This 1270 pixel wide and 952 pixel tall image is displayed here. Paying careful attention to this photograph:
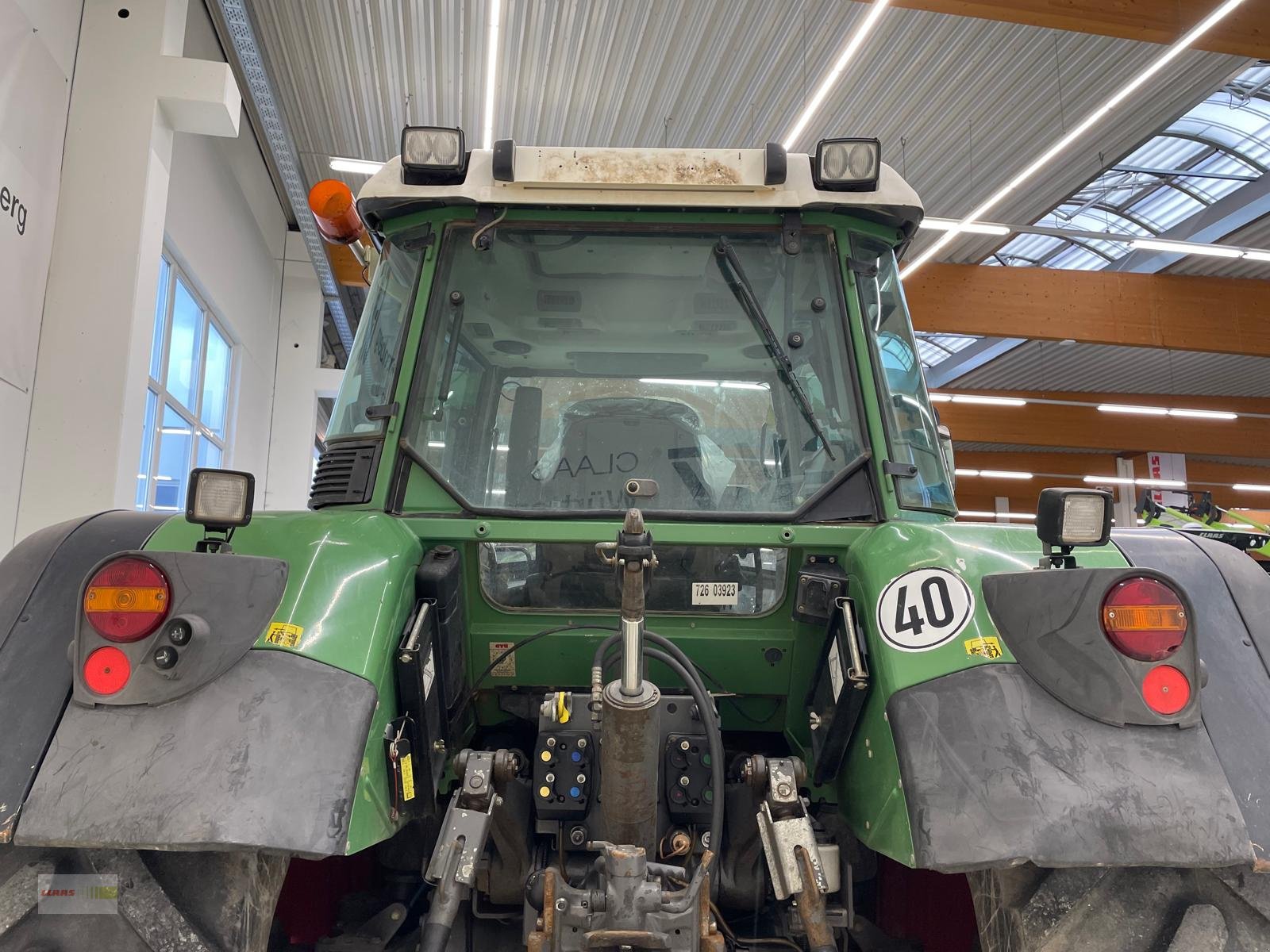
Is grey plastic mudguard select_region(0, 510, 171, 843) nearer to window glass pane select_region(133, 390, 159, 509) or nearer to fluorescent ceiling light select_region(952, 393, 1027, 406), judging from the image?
window glass pane select_region(133, 390, 159, 509)

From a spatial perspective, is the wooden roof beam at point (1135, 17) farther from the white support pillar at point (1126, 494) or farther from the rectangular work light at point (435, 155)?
Result: the white support pillar at point (1126, 494)

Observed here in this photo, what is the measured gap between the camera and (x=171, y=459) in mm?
8625

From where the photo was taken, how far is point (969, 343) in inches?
650

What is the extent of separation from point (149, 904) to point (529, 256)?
173 cm

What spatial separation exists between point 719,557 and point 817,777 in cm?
56

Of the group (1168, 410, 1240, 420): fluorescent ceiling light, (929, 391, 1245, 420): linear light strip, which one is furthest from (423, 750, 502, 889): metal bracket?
(1168, 410, 1240, 420): fluorescent ceiling light

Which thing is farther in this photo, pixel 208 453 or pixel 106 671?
pixel 208 453

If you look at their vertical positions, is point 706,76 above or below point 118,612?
above

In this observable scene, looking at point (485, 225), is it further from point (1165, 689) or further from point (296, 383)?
point (296, 383)

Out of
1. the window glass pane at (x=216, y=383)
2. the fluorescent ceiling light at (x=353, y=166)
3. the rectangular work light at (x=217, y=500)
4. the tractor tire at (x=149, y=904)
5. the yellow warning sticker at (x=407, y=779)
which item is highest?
the fluorescent ceiling light at (x=353, y=166)

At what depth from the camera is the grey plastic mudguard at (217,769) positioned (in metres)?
1.53

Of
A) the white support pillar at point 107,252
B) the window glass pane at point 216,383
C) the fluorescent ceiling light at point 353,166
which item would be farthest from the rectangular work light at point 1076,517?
the window glass pane at point 216,383

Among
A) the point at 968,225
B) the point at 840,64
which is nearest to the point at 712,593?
the point at 840,64

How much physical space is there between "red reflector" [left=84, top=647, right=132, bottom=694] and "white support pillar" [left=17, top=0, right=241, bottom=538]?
4419 millimetres
